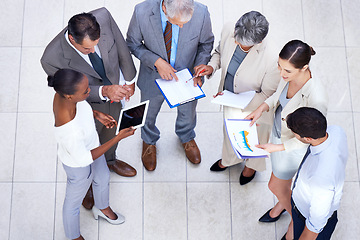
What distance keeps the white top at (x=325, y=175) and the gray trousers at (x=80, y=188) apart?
139cm

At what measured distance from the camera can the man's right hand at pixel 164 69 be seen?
115 inches

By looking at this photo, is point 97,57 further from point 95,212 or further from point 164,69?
point 95,212

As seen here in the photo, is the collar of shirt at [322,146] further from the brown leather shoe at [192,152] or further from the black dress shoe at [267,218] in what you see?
the brown leather shoe at [192,152]

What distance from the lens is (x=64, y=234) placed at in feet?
11.2

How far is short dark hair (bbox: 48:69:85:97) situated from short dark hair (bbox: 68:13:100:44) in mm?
251

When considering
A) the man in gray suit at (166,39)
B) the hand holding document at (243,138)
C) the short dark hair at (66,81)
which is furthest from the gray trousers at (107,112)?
the hand holding document at (243,138)

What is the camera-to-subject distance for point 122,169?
3588 mm

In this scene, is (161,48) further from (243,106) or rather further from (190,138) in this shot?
(190,138)

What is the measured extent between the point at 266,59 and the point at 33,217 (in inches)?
88.2

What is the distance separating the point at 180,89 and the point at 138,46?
0.45m

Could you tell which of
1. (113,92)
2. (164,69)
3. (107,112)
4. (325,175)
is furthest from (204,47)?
(325,175)

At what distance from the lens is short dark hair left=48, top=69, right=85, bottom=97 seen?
229cm

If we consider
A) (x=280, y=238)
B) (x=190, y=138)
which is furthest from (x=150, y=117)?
(x=280, y=238)

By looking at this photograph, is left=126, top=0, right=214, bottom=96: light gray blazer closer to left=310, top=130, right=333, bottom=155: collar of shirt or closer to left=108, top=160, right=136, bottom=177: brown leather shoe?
left=108, top=160, right=136, bottom=177: brown leather shoe
